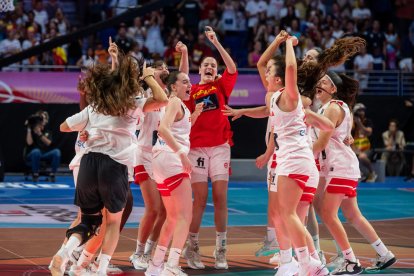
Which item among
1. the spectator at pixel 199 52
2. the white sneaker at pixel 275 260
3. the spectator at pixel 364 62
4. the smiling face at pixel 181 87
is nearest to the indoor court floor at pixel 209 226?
the white sneaker at pixel 275 260

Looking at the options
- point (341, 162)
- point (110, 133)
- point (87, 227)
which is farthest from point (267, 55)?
point (87, 227)

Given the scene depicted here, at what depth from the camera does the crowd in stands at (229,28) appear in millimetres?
24641

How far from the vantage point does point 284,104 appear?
9289 mm

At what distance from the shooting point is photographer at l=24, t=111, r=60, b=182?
2120 cm

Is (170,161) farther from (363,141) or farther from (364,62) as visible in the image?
(364,62)

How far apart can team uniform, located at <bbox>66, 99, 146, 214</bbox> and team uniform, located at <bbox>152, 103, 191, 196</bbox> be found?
0.34m

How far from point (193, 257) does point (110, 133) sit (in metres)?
2.11

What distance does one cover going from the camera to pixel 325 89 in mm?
10508

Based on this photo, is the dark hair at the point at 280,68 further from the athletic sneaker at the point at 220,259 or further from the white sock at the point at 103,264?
the white sock at the point at 103,264

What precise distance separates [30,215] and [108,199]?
6712 mm

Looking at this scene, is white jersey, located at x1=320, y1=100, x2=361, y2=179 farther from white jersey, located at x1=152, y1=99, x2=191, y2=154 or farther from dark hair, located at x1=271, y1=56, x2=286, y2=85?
white jersey, located at x1=152, y1=99, x2=191, y2=154

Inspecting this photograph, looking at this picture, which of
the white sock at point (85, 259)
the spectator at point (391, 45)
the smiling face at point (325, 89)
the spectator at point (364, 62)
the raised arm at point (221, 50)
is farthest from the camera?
the spectator at point (391, 45)

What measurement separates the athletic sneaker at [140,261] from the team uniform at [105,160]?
138cm

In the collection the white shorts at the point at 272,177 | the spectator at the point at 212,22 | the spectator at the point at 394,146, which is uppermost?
the spectator at the point at 212,22
